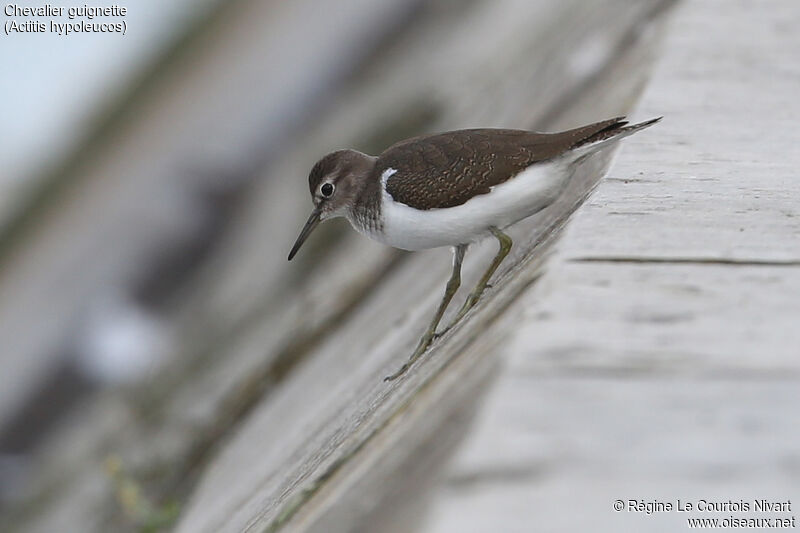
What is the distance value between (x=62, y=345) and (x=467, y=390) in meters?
5.87

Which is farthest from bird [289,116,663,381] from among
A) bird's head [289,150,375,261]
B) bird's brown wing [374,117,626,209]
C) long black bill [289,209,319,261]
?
long black bill [289,209,319,261]

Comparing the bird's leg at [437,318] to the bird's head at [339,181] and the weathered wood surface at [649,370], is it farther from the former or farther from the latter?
the weathered wood surface at [649,370]

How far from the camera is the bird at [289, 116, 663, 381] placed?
3.95 meters

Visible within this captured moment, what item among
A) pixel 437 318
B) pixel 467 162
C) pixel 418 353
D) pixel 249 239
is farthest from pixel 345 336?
pixel 249 239

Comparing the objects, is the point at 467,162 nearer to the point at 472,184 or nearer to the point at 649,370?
the point at 472,184

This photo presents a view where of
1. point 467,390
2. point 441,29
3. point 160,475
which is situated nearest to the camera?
point 467,390

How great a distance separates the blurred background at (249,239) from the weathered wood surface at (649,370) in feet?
0.10

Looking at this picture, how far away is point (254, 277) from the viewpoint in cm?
795

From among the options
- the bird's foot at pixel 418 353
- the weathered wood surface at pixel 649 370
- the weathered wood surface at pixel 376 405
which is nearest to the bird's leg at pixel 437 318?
the bird's foot at pixel 418 353

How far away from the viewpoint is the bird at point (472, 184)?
3945 millimetres

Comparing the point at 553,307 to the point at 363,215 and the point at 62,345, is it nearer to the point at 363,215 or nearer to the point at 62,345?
the point at 363,215

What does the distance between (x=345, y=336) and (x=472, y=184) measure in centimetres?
161

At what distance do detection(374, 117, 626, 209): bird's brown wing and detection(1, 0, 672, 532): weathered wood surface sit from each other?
0.93ft

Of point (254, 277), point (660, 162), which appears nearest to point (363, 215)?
point (660, 162)
